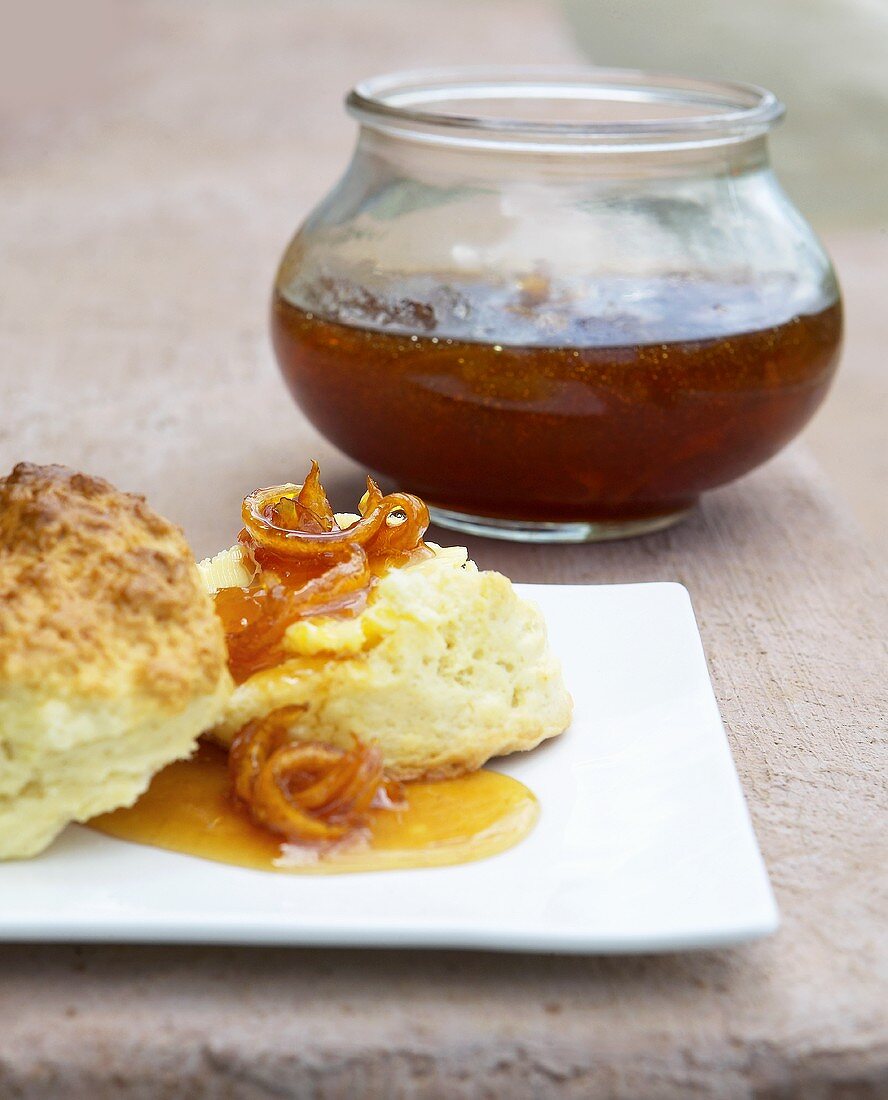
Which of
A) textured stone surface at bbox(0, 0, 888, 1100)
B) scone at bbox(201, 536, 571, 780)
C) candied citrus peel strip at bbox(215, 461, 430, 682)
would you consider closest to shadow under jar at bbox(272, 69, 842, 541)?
textured stone surface at bbox(0, 0, 888, 1100)

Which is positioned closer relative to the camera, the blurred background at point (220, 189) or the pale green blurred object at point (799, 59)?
the blurred background at point (220, 189)

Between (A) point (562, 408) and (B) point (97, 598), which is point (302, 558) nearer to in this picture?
(B) point (97, 598)

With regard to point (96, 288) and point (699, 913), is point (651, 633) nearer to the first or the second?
point (699, 913)

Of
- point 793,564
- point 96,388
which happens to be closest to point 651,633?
point 793,564

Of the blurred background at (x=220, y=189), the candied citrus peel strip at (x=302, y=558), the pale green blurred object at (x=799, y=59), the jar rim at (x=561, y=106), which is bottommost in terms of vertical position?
the pale green blurred object at (x=799, y=59)

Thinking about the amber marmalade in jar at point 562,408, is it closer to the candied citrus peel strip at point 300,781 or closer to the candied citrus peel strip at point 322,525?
the candied citrus peel strip at point 322,525

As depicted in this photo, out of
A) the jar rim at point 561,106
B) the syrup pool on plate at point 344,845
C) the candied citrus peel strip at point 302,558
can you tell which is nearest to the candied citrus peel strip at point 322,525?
the candied citrus peel strip at point 302,558
